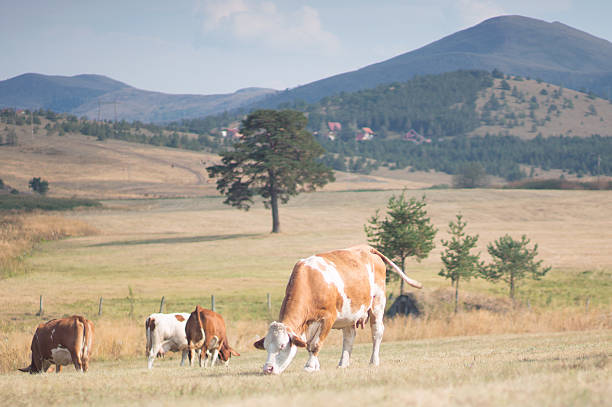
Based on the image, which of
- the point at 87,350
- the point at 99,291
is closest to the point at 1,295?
the point at 99,291

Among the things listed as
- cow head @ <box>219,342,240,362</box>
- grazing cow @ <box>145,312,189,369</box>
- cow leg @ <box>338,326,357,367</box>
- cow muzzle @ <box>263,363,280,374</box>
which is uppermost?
cow muzzle @ <box>263,363,280,374</box>

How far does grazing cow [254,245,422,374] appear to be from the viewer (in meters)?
10.2

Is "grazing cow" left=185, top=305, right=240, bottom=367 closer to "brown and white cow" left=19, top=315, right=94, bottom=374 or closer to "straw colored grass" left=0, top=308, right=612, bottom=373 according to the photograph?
"brown and white cow" left=19, top=315, right=94, bottom=374

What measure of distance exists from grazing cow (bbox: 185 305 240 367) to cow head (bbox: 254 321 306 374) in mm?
7469

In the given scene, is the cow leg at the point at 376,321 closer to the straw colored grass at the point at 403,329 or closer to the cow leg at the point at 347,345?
the cow leg at the point at 347,345

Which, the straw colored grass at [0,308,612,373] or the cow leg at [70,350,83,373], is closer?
the cow leg at [70,350,83,373]

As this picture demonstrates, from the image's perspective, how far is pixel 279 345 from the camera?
33.1ft

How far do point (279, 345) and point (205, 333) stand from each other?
306 inches

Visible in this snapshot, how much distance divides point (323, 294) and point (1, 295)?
99.6 ft

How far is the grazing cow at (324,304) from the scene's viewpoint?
1023 centimetres

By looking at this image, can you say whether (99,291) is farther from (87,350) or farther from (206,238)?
(206,238)

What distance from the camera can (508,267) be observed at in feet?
127

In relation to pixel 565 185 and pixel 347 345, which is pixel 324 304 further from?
pixel 565 185

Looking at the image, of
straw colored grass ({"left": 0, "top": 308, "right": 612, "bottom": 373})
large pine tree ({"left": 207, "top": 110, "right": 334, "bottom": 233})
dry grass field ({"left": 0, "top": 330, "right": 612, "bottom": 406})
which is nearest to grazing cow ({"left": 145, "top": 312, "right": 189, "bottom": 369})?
straw colored grass ({"left": 0, "top": 308, "right": 612, "bottom": 373})
